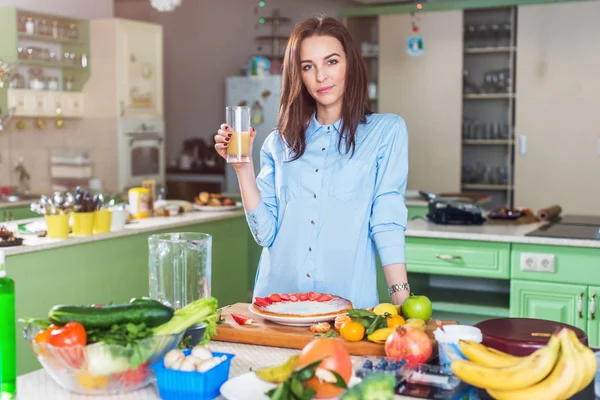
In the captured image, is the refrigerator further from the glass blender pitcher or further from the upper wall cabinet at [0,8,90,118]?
the glass blender pitcher

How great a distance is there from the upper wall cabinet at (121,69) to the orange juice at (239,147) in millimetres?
4985

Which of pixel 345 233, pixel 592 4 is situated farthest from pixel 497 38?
pixel 345 233

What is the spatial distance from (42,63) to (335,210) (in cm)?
456

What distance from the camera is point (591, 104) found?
7312 millimetres

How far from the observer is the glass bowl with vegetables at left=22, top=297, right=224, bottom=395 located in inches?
57.6

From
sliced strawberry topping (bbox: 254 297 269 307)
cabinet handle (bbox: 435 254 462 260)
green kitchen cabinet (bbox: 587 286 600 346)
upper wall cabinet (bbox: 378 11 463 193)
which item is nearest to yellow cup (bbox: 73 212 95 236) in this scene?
cabinet handle (bbox: 435 254 462 260)

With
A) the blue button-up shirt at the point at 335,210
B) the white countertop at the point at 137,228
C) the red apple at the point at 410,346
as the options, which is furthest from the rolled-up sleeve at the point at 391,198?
the white countertop at the point at 137,228

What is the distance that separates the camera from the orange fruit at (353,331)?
177 centimetres

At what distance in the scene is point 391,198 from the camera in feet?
7.50

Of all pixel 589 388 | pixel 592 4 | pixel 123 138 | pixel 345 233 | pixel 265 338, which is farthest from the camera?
pixel 592 4

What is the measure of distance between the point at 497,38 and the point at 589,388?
670cm

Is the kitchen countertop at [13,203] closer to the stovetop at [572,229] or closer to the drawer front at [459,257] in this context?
the drawer front at [459,257]

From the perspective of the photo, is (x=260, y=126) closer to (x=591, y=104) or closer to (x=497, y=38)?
(x=497, y=38)

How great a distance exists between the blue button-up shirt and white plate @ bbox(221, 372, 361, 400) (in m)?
0.82
